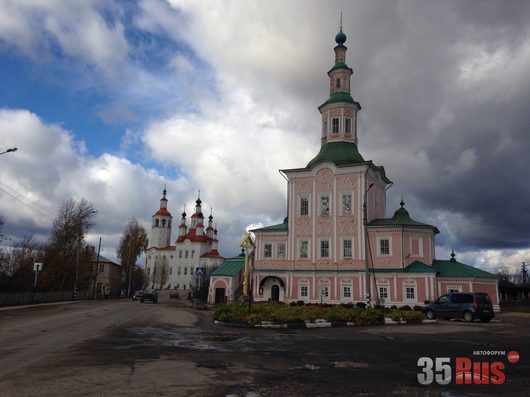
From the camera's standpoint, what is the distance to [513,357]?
10.3 m

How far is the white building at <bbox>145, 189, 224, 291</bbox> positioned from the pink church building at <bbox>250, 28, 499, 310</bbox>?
54.6m

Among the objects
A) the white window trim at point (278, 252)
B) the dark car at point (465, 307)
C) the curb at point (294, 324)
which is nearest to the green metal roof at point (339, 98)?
the white window trim at point (278, 252)

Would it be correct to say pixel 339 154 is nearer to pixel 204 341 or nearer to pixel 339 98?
pixel 339 98

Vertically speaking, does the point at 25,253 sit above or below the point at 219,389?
above

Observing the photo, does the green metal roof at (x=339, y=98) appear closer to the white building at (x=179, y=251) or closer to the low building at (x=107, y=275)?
the low building at (x=107, y=275)

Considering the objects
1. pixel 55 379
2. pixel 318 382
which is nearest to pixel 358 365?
pixel 318 382

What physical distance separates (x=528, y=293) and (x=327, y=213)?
26.8 meters

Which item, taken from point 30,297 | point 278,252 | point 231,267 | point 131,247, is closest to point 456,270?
point 278,252

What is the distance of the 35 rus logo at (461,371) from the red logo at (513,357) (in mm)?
408

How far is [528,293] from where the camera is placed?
49094mm

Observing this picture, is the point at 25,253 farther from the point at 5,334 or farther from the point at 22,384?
the point at 22,384

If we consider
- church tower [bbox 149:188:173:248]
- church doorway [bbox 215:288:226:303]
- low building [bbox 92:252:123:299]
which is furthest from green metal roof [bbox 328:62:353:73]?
church tower [bbox 149:188:173:248]

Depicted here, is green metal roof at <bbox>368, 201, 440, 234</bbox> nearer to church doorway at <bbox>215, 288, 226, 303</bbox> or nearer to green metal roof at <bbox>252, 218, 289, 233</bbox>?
green metal roof at <bbox>252, 218, 289, 233</bbox>

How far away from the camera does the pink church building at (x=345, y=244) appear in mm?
36531
